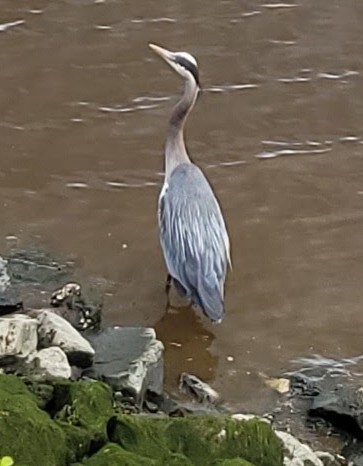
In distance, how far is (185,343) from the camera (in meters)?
6.20

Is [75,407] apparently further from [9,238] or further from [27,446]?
[9,238]

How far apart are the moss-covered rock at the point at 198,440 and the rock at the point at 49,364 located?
635 mm

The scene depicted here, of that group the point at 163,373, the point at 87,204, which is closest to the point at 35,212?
the point at 87,204

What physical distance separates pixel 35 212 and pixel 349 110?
7.92 feet

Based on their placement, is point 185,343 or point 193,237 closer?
point 185,343

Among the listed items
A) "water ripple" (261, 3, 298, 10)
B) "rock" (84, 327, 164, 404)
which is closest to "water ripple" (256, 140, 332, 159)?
"water ripple" (261, 3, 298, 10)

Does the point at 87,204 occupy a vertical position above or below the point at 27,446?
below

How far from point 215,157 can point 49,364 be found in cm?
326

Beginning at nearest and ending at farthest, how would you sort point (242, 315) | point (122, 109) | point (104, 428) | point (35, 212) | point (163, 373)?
1. point (104, 428)
2. point (163, 373)
3. point (242, 315)
4. point (35, 212)
5. point (122, 109)

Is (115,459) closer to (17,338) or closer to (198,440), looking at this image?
(198,440)

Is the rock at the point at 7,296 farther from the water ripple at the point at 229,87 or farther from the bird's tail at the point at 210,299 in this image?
the water ripple at the point at 229,87

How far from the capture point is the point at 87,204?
7195 millimetres

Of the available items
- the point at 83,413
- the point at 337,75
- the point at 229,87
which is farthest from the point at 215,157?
the point at 83,413

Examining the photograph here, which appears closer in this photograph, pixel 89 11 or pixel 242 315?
pixel 242 315
